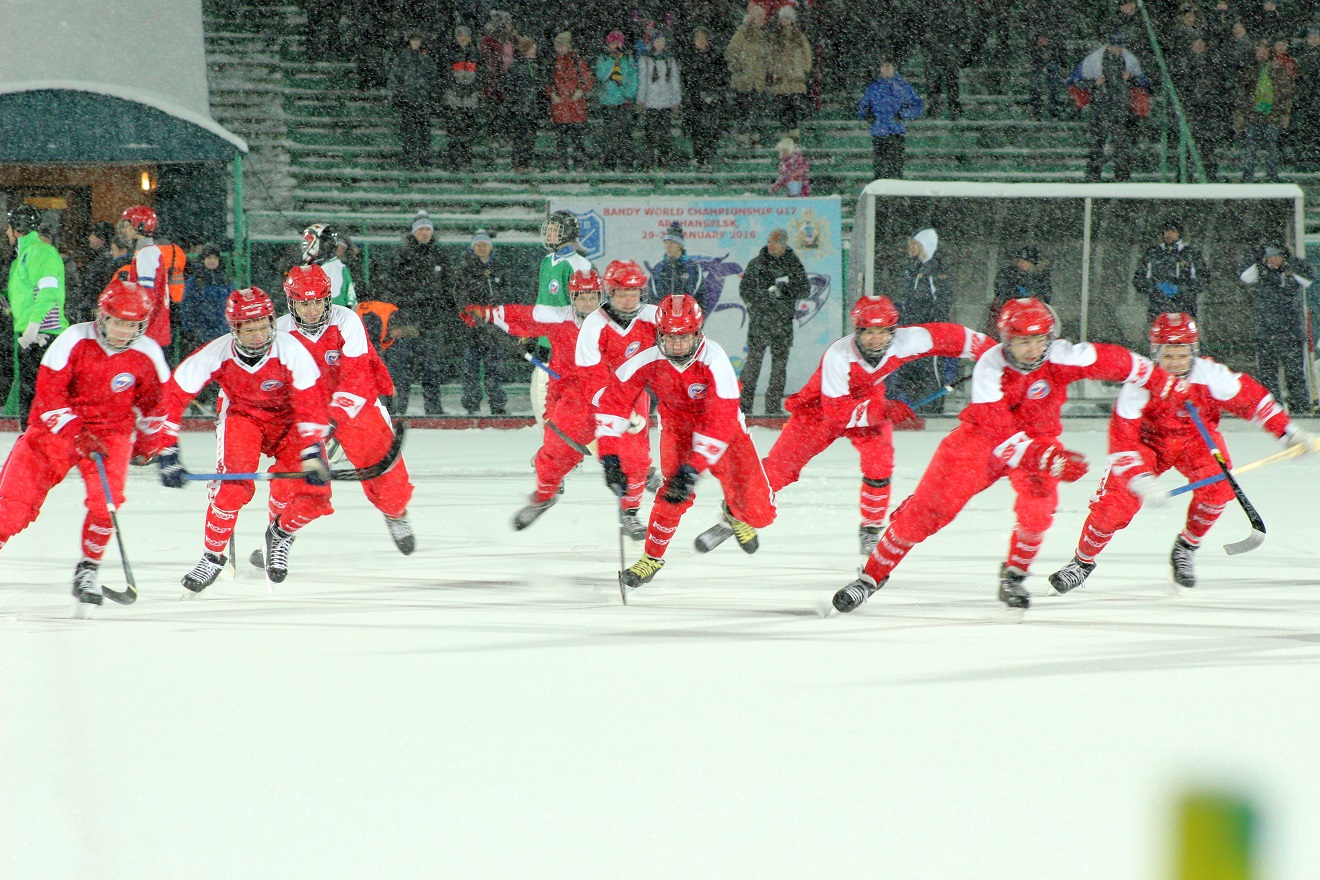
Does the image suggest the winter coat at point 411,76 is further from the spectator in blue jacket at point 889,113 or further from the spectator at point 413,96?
the spectator in blue jacket at point 889,113

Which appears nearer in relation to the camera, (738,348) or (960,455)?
(960,455)

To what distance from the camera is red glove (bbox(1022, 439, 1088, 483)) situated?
16.4 feet

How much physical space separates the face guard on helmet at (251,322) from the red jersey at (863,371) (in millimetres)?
2429

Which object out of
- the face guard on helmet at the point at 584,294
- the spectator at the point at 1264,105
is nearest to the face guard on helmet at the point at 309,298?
the face guard on helmet at the point at 584,294

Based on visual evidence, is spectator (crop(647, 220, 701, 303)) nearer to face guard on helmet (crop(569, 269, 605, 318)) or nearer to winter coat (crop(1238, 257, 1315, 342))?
face guard on helmet (crop(569, 269, 605, 318))

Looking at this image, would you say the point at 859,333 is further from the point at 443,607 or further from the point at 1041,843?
the point at 1041,843

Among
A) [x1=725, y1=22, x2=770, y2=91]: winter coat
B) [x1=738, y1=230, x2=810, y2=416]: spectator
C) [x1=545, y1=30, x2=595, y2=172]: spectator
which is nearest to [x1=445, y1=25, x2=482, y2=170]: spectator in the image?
[x1=545, y1=30, x2=595, y2=172]: spectator

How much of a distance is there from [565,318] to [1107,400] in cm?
738

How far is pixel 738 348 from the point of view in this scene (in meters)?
12.9

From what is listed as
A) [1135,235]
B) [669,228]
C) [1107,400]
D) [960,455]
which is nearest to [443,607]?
[960,455]

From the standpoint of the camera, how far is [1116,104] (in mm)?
14227

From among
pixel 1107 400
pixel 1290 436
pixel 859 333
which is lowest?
pixel 1107 400

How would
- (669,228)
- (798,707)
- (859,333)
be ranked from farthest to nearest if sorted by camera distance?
(669,228), (859,333), (798,707)

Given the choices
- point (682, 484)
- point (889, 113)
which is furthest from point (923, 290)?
point (682, 484)
